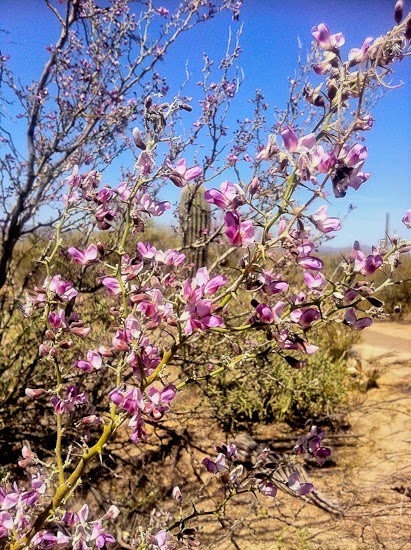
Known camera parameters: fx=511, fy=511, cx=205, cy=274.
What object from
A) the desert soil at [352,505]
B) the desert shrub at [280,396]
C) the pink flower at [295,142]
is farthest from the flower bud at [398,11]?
the desert shrub at [280,396]

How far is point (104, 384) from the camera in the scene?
369 centimetres

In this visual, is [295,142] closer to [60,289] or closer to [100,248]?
[100,248]

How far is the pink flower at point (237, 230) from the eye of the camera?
2.96 feet

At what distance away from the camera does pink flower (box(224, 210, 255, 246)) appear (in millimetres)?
901

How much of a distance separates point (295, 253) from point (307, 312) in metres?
0.13

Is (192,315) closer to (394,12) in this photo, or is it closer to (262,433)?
(394,12)

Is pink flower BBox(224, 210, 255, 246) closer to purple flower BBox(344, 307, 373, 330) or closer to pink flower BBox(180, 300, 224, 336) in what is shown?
pink flower BBox(180, 300, 224, 336)

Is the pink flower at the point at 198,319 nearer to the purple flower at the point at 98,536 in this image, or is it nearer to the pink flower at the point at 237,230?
the pink flower at the point at 237,230

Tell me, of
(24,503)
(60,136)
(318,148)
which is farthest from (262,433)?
(318,148)

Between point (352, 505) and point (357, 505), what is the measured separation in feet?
0.24

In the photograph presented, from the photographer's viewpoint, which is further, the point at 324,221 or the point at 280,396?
the point at 280,396

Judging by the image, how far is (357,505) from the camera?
10.0ft

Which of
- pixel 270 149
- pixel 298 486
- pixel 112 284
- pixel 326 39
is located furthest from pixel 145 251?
pixel 298 486

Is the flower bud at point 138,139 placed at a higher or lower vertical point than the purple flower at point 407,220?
higher
